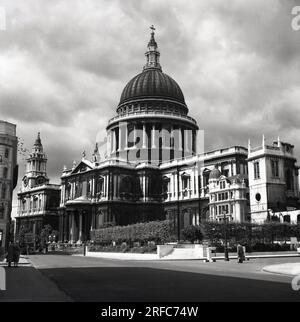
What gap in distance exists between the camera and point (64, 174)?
113 m

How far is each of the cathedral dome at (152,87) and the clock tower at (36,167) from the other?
44938 millimetres

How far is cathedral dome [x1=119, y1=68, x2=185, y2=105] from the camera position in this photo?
110250 millimetres

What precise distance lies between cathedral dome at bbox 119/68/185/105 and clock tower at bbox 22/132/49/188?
1769 inches

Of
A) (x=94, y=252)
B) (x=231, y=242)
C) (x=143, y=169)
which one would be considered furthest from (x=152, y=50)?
(x=231, y=242)

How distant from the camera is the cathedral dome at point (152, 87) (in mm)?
110250

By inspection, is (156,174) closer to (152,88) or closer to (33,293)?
(152,88)

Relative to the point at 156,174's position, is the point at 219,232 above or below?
below

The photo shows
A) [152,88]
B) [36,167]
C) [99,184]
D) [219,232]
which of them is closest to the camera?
[219,232]

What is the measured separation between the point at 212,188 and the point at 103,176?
2603 centimetres

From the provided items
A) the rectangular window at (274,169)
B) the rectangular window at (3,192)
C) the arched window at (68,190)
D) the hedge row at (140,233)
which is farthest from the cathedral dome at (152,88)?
the rectangular window at (3,192)

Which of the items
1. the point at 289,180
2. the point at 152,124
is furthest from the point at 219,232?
the point at 152,124

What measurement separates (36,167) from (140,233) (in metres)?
89.2

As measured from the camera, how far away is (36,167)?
481ft

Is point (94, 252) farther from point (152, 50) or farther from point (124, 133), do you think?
point (152, 50)
